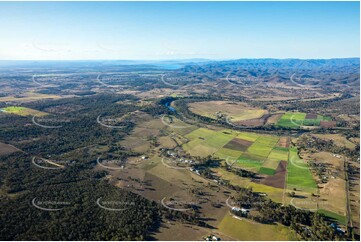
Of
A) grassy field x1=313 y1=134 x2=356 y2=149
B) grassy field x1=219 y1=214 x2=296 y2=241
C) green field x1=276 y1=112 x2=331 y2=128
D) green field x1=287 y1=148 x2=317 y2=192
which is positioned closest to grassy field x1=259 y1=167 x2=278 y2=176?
green field x1=287 y1=148 x2=317 y2=192

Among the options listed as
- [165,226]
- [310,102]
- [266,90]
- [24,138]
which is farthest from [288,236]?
[266,90]

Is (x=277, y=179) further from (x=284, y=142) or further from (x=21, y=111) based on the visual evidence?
(x=21, y=111)

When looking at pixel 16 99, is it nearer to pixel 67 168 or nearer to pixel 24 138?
pixel 24 138

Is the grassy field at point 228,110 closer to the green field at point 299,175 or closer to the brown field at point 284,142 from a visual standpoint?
the brown field at point 284,142

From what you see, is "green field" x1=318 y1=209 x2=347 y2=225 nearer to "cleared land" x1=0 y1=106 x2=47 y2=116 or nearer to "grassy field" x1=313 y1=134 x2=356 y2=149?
"grassy field" x1=313 y1=134 x2=356 y2=149

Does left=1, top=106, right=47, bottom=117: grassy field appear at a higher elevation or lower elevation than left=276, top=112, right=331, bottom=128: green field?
higher

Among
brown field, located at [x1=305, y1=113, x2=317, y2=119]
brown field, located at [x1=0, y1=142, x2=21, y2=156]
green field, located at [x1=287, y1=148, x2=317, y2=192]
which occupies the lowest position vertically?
brown field, located at [x1=305, y1=113, x2=317, y2=119]
